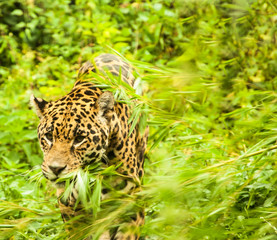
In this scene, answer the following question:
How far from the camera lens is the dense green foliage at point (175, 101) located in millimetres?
3111

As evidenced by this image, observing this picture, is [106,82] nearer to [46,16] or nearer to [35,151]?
[35,151]

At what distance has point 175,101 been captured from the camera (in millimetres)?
3385

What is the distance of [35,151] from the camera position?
6.23 meters

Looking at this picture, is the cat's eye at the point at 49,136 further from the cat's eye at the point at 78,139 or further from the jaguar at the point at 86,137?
the cat's eye at the point at 78,139

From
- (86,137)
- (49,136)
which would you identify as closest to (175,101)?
(86,137)

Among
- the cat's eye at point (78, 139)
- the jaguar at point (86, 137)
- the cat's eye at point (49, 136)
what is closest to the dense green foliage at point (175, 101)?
the jaguar at point (86, 137)

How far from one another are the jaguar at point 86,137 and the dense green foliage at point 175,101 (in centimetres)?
21

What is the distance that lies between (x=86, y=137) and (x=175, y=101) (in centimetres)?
78

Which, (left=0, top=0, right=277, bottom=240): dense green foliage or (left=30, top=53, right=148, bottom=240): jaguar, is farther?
(left=30, top=53, right=148, bottom=240): jaguar

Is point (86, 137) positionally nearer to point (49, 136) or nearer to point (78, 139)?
point (78, 139)

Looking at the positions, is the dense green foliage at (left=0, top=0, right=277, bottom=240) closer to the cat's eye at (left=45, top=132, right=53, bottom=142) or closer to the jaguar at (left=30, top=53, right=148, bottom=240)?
the jaguar at (left=30, top=53, right=148, bottom=240)

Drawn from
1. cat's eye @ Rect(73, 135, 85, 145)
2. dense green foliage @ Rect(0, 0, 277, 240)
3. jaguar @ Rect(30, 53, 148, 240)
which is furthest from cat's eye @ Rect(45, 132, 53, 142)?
dense green foliage @ Rect(0, 0, 277, 240)

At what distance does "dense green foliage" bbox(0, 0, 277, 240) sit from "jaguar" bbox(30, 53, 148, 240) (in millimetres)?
214

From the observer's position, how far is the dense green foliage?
311 centimetres
